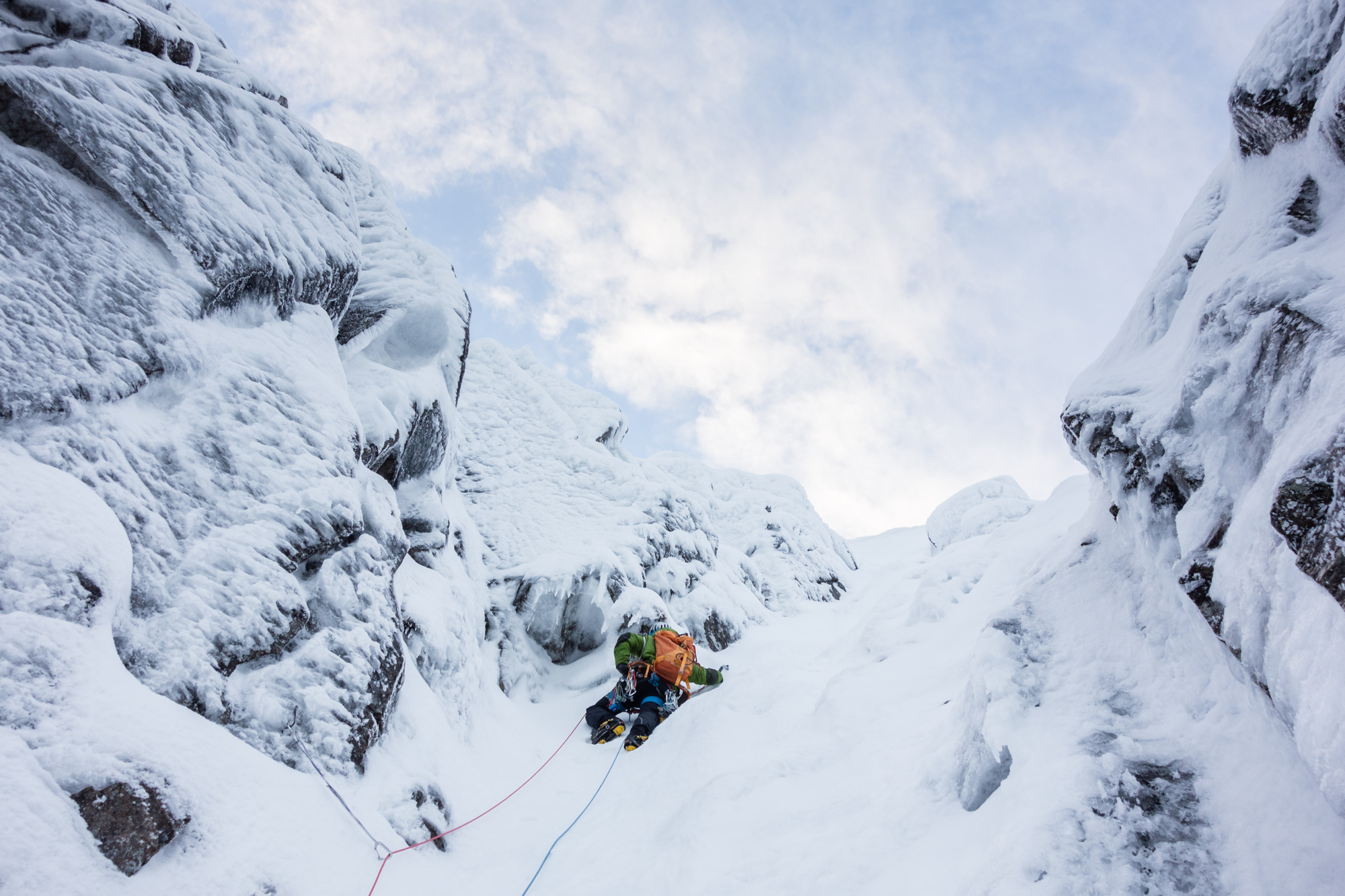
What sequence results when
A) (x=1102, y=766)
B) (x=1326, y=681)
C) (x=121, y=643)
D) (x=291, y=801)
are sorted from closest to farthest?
(x=1326, y=681) → (x=1102, y=766) → (x=121, y=643) → (x=291, y=801)

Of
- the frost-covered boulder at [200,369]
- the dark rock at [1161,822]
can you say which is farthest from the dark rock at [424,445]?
the dark rock at [1161,822]

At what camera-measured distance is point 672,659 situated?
883 centimetres

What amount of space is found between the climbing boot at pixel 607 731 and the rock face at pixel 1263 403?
6.95m

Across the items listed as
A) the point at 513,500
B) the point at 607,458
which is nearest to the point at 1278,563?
the point at 513,500

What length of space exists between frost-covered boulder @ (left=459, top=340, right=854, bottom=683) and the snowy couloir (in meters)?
2.67

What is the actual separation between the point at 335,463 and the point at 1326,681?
7582 mm

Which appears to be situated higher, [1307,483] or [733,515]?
[733,515]

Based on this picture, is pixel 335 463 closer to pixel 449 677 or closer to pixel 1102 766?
pixel 449 677

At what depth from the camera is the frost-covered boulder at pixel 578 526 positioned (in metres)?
11.3

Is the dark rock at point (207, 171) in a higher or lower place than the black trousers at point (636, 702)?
higher

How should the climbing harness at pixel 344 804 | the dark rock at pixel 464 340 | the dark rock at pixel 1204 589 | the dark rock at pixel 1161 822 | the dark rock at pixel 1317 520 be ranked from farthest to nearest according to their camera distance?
the dark rock at pixel 464 340 < the climbing harness at pixel 344 804 < the dark rock at pixel 1204 589 < the dark rock at pixel 1161 822 < the dark rock at pixel 1317 520

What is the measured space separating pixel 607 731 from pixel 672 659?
1.39 m

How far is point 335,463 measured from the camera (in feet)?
20.9

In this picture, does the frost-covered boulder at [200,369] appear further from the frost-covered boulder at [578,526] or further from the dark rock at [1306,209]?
the dark rock at [1306,209]
